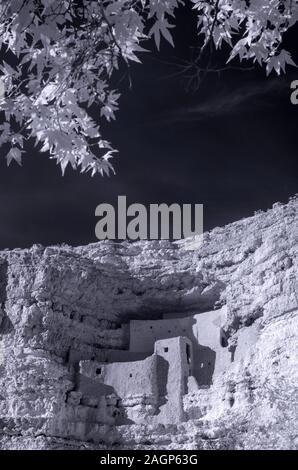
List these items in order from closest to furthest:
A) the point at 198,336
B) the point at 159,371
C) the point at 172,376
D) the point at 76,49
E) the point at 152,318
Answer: the point at 76,49 → the point at 172,376 → the point at 159,371 → the point at 198,336 → the point at 152,318

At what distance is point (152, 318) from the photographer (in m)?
30.9


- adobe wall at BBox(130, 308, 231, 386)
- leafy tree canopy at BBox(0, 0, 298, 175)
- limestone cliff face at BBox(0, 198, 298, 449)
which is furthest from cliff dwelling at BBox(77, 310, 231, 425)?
leafy tree canopy at BBox(0, 0, 298, 175)

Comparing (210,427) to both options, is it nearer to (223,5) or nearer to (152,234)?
(152,234)

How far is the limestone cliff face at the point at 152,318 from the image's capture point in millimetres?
20234

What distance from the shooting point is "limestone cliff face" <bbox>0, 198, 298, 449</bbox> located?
2023 centimetres

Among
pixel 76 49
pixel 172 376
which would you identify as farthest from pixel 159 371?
pixel 76 49

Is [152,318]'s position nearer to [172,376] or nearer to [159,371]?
[159,371]

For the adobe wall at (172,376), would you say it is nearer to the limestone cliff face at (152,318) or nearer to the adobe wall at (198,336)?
the limestone cliff face at (152,318)

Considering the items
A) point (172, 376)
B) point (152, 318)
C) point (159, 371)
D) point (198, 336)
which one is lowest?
point (172, 376)

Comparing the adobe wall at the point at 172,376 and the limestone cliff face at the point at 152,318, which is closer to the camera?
the limestone cliff face at the point at 152,318

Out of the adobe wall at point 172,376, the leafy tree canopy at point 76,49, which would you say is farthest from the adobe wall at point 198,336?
the leafy tree canopy at point 76,49

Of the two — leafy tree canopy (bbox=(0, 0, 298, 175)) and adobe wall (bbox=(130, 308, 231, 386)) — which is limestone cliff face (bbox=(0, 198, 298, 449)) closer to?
adobe wall (bbox=(130, 308, 231, 386))

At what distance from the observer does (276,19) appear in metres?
4.54
